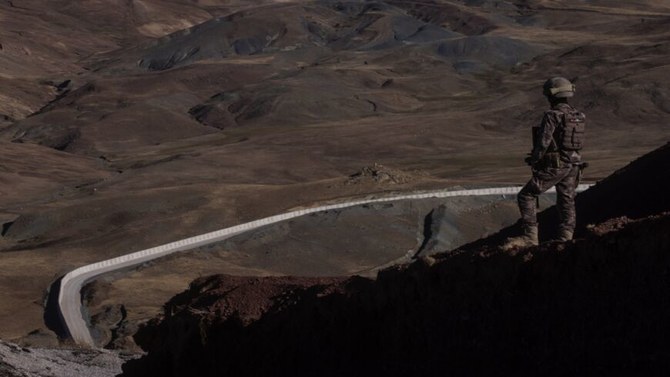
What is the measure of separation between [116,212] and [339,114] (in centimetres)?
6535

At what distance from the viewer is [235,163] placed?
268 feet

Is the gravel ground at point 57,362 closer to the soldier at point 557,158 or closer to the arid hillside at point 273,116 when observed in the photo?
the arid hillside at point 273,116

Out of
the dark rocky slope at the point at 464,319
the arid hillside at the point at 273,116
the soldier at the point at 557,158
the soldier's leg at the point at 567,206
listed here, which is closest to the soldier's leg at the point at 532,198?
the soldier at the point at 557,158

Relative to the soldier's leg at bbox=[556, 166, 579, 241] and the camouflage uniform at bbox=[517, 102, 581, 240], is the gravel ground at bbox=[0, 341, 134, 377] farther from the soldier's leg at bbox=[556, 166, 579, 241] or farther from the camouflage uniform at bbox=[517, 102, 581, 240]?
the soldier's leg at bbox=[556, 166, 579, 241]

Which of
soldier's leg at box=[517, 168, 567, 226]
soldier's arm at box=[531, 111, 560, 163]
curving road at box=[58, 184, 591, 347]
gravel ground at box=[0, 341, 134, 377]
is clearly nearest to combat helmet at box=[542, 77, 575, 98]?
soldier's arm at box=[531, 111, 560, 163]

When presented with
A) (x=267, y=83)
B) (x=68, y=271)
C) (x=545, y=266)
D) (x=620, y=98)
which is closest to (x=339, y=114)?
(x=267, y=83)

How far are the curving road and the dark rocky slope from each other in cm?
1322

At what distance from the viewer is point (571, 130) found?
12.9 metres

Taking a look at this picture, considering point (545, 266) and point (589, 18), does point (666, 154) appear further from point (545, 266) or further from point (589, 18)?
point (589, 18)

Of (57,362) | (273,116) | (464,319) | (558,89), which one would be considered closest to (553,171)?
(558,89)

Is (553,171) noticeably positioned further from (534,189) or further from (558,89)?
(558,89)

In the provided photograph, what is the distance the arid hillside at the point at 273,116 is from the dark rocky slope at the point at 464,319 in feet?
47.5

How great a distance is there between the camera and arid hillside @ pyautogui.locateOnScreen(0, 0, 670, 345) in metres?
48.7

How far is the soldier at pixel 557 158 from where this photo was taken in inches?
508
